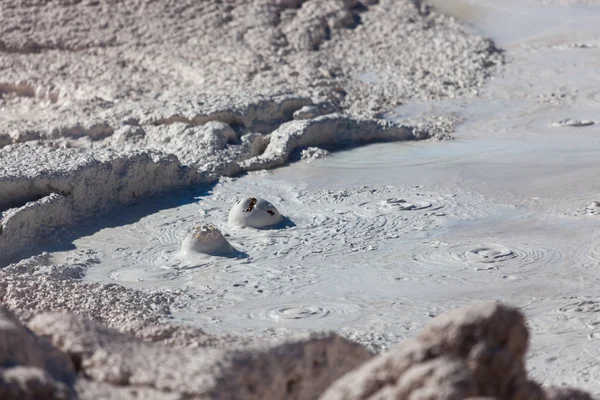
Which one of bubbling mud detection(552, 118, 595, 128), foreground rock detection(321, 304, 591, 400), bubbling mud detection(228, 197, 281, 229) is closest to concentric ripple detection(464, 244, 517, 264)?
bubbling mud detection(228, 197, 281, 229)

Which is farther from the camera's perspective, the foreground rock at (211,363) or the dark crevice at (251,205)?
the dark crevice at (251,205)

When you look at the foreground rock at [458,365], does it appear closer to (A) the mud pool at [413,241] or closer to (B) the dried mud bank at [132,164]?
(A) the mud pool at [413,241]

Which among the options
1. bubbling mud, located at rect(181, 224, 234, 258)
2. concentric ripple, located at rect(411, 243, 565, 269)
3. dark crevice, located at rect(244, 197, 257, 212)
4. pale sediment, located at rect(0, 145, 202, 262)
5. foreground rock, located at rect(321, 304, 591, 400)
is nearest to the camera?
foreground rock, located at rect(321, 304, 591, 400)

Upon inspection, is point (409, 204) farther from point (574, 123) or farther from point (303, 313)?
point (574, 123)

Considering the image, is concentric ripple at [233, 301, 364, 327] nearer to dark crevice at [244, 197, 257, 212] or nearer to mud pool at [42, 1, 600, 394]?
mud pool at [42, 1, 600, 394]

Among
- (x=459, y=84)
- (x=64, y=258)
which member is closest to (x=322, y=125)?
(x=459, y=84)

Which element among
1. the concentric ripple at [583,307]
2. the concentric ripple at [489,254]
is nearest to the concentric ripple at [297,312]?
the concentric ripple at [489,254]
